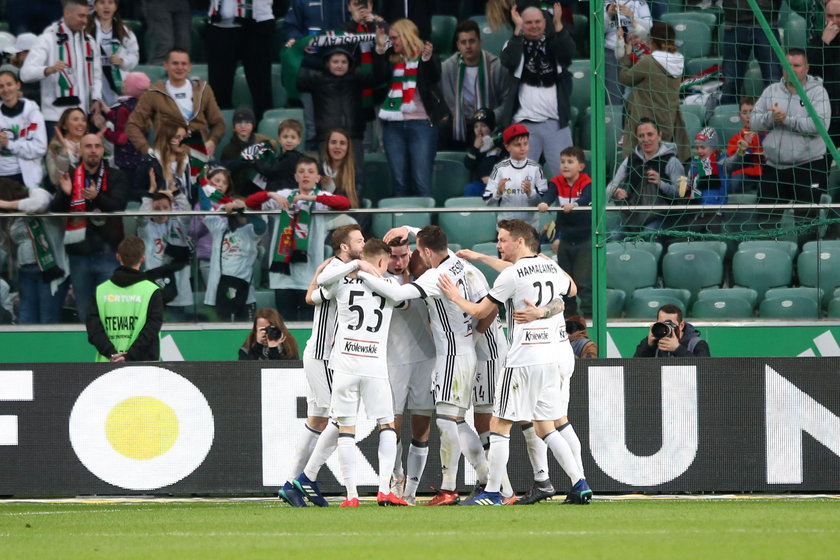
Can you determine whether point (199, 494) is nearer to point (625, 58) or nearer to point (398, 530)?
point (398, 530)

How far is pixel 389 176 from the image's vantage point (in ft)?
43.5

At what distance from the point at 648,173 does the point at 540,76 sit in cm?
208

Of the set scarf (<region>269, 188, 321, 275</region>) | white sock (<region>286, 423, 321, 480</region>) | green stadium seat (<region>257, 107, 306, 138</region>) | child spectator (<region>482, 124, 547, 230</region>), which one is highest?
green stadium seat (<region>257, 107, 306, 138</region>)

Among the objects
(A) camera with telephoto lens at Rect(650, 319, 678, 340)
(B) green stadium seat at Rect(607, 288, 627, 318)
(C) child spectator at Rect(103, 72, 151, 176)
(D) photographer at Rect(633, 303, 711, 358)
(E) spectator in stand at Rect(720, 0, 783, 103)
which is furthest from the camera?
(C) child spectator at Rect(103, 72, 151, 176)

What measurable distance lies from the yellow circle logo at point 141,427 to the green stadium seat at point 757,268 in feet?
17.1

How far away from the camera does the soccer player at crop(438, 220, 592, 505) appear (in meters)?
8.80

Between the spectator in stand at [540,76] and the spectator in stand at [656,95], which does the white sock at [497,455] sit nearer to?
the spectator in stand at [656,95]

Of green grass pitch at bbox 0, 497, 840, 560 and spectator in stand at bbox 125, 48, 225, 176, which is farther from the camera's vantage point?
spectator in stand at bbox 125, 48, 225, 176

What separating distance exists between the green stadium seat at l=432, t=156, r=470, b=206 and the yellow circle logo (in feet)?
13.7

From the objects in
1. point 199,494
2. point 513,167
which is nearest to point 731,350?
point 513,167

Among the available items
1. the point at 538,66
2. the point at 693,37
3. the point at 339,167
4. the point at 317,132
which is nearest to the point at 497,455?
the point at 339,167

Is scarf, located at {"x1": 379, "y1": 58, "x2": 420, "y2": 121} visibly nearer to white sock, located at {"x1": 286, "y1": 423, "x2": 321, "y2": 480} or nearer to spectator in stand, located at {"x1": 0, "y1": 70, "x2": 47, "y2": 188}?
spectator in stand, located at {"x1": 0, "y1": 70, "x2": 47, "y2": 188}

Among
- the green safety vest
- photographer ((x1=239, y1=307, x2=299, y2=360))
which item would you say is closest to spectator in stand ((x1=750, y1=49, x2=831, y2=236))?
photographer ((x1=239, y1=307, x2=299, y2=360))

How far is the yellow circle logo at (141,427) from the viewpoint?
33.3 feet
